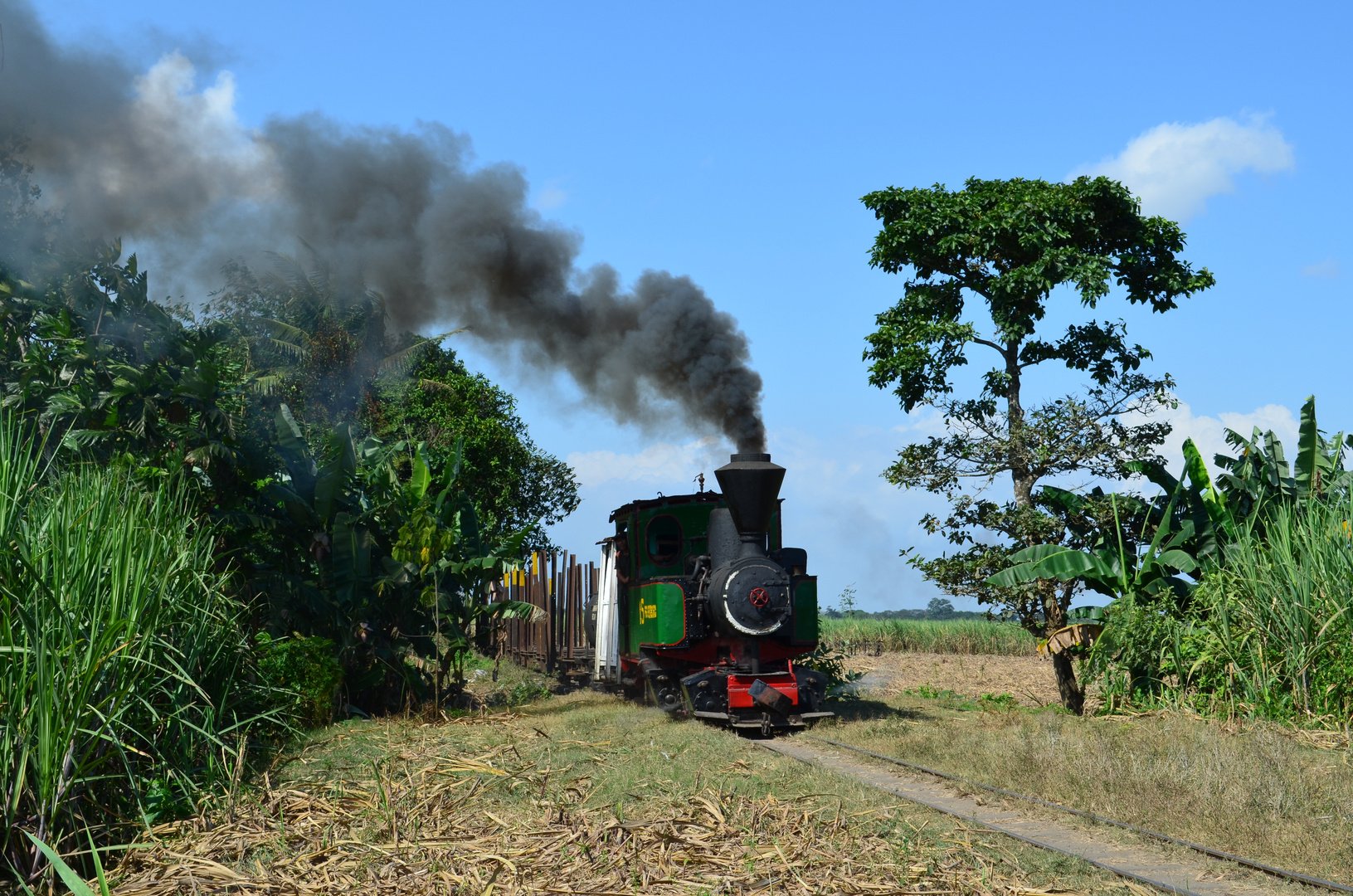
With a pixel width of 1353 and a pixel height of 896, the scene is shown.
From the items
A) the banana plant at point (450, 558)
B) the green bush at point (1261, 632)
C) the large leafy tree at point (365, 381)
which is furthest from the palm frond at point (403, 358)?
the green bush at point (1261, 632)

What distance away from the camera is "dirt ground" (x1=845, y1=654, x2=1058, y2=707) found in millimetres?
19031

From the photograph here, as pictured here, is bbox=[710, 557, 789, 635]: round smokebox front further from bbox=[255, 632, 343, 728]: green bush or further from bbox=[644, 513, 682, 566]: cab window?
bbox=[255, 632, 343, 728]: green bush

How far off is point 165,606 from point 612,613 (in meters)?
7.92

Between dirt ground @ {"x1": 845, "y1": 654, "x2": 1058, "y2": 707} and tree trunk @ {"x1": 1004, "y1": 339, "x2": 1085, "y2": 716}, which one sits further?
dirt ground @ {"x1": 845, "y1": 654, "x2": 1058, "y2": 707}

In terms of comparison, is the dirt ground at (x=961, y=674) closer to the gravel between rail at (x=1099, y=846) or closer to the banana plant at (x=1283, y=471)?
the banana plant at (x=1283, y=471)

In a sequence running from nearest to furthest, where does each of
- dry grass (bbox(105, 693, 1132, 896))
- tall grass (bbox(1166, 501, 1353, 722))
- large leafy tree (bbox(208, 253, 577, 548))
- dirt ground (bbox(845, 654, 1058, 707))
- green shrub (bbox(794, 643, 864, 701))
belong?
dry grass (bbox(105, 693, 1132, 896)) → tall grass (bbox(1166, 501, 1353, 722)) → green shrub (bbox(794, 643, 864, 701)) → dirt ground (bbox(845, 654, 1058, 707)) → large leafy tree (bbox(208, 253, 577, 548))

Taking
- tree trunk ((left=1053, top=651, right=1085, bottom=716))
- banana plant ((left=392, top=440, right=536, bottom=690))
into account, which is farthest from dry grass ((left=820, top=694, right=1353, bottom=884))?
banana plant ((left=392, top=440, right=536, bottom=690))

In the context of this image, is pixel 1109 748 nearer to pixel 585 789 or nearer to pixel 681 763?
pixel 681 763

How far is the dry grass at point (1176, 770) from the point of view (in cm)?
668

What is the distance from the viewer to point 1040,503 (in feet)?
53.6

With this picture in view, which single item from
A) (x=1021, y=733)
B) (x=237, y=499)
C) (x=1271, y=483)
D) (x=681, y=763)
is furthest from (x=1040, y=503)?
(x=237, y=499)

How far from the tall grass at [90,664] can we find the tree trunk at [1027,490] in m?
12.0

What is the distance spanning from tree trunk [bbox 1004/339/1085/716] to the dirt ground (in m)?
0.53

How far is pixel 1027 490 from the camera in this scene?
643 inches
